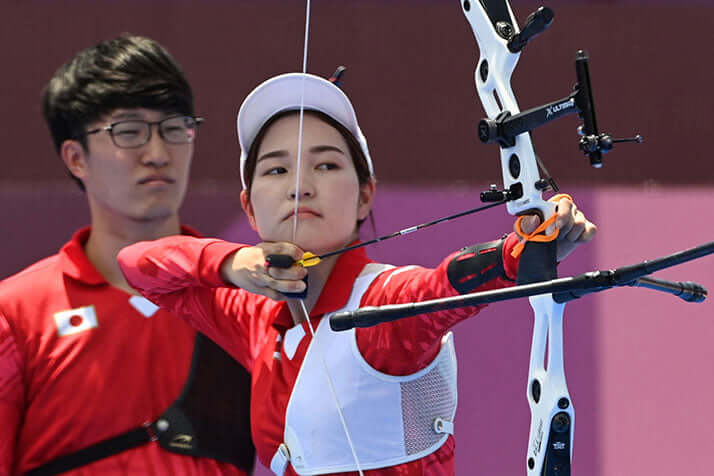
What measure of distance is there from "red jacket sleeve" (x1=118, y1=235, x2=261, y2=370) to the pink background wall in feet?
1.18

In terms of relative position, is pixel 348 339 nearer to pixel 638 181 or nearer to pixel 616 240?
pixel 616 240

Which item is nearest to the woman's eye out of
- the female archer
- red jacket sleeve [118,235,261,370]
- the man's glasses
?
the female archer

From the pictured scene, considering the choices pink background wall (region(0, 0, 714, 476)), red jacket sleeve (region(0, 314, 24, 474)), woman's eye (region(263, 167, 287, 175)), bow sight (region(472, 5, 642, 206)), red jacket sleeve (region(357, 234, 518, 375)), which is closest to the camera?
bow sight (region(472, 5, 642, 206))

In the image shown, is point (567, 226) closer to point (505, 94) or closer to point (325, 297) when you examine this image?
point (505, 94)

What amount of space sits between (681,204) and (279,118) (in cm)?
74

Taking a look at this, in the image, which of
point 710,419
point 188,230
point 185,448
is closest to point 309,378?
point 185,448

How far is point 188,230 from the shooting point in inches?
63.4

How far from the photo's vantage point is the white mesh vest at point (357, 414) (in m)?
1.04

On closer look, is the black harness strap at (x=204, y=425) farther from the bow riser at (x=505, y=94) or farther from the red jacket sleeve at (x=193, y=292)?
the bow riser at (x=505, y=94)

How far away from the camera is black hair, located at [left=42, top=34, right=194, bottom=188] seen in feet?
4.92

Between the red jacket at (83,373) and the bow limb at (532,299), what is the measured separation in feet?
2.02

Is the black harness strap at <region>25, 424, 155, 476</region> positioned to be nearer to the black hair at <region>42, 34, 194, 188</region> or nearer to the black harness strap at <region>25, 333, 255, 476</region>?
the black harness strap at <region>25, 333, 255, 476</region>

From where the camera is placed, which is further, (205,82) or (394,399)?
(205,82)

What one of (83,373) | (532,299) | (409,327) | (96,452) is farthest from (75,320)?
(532,299)
